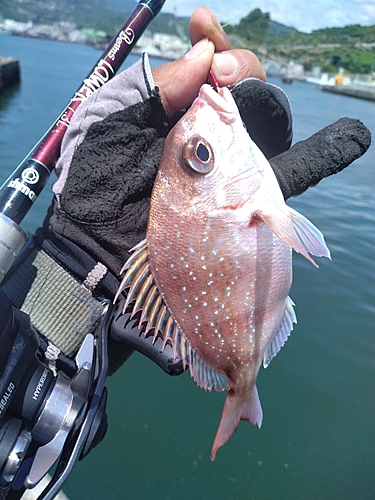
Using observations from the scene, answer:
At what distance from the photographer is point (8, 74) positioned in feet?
69.3

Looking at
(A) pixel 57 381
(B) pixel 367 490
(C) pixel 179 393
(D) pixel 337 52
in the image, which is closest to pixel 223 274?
(A) pixel 57 381

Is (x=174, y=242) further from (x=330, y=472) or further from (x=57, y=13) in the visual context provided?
(x=57, y=13)

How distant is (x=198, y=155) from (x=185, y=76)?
36 cm

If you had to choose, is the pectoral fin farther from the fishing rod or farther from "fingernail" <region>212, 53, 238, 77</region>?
the fishing rod

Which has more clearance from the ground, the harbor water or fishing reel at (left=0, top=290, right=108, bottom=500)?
fishing reel at (left=0, top=290, right=108, bottom=500)

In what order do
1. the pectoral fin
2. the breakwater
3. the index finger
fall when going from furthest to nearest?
the breakwater < the index finger < the pectoral fin

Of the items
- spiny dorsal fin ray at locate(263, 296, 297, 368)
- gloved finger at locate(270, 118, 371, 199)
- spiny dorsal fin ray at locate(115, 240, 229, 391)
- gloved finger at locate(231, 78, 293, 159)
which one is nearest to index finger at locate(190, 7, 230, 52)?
gloved finger at locate(231, 78, 293, 159)

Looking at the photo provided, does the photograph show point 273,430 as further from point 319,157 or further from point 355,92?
point 355,92

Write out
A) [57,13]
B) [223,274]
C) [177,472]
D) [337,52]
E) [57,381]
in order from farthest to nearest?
[57,13]
[337,52]
[177,472]
[57,381]
[223,274]

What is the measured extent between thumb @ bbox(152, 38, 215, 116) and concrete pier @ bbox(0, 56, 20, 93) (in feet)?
72.4

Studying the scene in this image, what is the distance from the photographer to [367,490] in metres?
2.99

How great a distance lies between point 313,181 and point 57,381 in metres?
1.47

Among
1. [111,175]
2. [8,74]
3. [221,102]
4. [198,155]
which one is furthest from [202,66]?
[8,74]

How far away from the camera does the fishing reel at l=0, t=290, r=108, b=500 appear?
139cm
